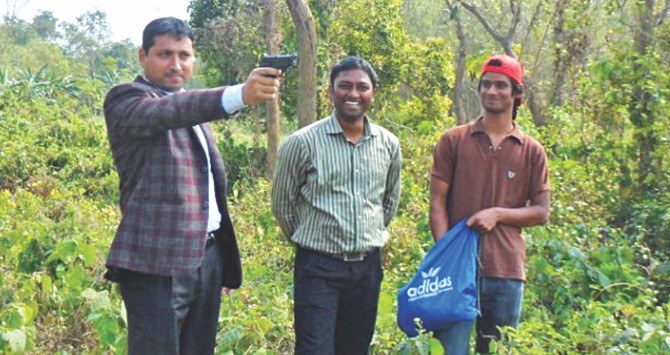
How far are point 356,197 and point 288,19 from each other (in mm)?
10296

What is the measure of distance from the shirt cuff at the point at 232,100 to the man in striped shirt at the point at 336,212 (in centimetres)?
82

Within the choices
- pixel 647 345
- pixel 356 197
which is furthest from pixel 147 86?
pixel 647 345

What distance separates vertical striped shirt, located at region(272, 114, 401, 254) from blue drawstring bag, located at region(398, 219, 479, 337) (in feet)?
0.80

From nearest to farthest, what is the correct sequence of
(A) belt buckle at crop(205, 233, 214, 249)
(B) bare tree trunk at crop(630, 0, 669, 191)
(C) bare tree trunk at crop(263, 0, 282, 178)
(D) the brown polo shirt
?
(A) belt buckle at crop(205, 233, 214, 249), (D) the brown polo shirt, (B) bare tree trunk at crop(630, 0, 669, 191), (C) bare tree trunk at crop(263, 0, 282, 178)

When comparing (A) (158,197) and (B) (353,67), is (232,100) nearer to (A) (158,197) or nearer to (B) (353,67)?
(A) (158,197)

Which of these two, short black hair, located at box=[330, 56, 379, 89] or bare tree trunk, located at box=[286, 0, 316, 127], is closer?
short black hair, located at box=[330, 56, 379, 89]

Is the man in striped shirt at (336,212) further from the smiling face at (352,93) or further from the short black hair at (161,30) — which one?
the short black hair at (161,30)

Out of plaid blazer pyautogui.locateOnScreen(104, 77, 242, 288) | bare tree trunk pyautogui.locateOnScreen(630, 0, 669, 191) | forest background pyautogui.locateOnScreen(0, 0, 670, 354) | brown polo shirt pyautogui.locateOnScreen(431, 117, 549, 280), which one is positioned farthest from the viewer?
bare tree trunk pyautogui.locateOnScreen(630, 0, 669, 191)

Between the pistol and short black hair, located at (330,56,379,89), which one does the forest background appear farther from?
the pistol

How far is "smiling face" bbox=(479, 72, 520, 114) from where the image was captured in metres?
3.56

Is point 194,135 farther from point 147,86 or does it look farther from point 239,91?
point 239,91

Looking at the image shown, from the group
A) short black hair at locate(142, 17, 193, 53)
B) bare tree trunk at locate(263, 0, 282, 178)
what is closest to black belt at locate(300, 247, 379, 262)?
short black hair at locate(142, 17, 193, 53)

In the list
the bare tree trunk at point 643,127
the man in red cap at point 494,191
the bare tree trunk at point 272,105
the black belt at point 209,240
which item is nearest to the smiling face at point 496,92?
the man in red cap at point 494,191

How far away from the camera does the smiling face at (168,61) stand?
10.0 feet
